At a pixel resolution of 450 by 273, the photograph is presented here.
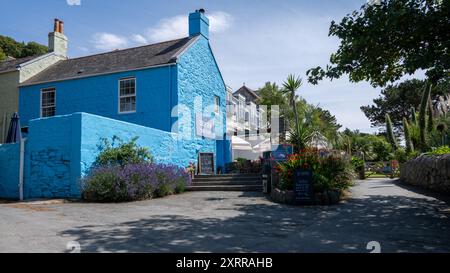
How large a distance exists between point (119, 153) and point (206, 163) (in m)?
7.51

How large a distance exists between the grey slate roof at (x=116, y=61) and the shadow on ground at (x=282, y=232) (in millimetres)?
10892

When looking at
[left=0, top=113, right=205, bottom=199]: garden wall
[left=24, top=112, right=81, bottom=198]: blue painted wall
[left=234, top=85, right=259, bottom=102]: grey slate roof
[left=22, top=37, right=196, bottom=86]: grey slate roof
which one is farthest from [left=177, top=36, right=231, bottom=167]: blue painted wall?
[left=234, top=85, right=259, bottom=102]: grey slate roof

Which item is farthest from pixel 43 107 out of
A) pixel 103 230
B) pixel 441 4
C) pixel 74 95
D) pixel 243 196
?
pixel 441 4

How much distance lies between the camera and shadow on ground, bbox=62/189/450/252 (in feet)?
18.1

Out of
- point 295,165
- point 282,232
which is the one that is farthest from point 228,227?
point 295,165

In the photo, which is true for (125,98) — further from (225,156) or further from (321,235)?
(321,235)

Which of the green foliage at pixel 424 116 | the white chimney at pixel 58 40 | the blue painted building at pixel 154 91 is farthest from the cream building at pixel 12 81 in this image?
the green foliage at pixel 424 116

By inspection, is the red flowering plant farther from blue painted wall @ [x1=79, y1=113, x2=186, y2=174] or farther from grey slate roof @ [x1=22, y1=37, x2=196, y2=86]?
grey slate roof @ [x1=22, y1=37, x2=196, y2=86]

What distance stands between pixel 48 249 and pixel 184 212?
4345mm

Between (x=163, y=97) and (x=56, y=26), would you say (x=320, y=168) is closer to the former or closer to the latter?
(x=163, y=97)

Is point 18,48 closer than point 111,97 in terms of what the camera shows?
No

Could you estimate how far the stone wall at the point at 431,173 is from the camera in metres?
11.9

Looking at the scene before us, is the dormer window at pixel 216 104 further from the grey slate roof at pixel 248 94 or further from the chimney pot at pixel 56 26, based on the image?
the grey slate roof at pixel 248 94

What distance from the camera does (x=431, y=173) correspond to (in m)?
13.5
